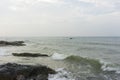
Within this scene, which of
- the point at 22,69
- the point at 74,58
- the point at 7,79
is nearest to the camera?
the point at 7,79

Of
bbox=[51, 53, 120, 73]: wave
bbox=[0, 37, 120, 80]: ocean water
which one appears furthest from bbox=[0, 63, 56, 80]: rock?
bbox=[51, 53, 120, 73]: wave

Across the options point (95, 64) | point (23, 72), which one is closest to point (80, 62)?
point (95, 64)

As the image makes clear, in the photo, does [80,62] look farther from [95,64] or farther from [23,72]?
[23,72]

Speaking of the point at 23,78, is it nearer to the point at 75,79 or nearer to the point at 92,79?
the point at 75,79

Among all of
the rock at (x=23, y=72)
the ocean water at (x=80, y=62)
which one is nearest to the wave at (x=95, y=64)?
the ocean water at (x=80, y=62)

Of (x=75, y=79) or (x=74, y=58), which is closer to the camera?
(x=75, y=79)

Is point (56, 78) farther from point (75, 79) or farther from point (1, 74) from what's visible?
A: point (1, 74)

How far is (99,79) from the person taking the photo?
1177 centimetres

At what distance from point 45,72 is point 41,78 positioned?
4.39 ft

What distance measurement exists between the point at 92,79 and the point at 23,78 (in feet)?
13.6

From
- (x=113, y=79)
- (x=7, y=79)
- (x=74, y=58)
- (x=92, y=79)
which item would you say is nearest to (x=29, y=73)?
(x=7, y=79)

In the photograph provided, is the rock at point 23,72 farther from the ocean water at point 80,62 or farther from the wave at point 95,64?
the wave at point 95,64

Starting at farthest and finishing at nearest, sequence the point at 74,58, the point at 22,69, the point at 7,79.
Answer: the point at 74,58, the point at 22,69, the point at 7,79

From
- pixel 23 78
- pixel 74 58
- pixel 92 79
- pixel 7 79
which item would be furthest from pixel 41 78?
pixel 74 58
